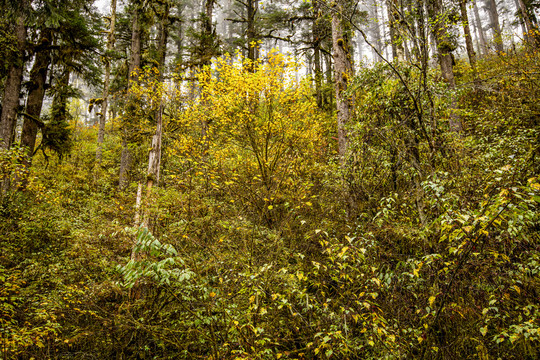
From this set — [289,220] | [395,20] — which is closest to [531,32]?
[395,20]

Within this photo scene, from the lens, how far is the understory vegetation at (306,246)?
291cm

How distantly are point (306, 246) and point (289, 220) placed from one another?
604 millimetres

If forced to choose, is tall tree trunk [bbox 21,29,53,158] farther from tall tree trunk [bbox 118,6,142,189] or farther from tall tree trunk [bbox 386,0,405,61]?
tall tree trunk [bbox 386,0,405,61]

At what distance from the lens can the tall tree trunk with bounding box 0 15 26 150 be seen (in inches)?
323

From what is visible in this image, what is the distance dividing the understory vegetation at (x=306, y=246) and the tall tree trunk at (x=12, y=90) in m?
2.46

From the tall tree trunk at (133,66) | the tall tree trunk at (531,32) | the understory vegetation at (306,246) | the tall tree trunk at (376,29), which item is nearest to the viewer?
the understory vegetation at (306,246)

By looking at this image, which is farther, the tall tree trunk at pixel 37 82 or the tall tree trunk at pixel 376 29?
the tall tree trunk at pixel 37 82

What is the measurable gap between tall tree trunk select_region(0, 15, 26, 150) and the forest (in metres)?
0.05

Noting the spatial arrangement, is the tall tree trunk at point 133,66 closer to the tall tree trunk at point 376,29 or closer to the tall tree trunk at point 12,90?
the tall tree trunk at point 12,90

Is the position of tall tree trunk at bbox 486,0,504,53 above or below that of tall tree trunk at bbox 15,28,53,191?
above

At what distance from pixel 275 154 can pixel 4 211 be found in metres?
6.80

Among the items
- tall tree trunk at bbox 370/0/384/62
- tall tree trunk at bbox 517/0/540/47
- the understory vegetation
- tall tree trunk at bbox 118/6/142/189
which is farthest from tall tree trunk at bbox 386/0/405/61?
tall tree trunk at bbox 118/6/142/189

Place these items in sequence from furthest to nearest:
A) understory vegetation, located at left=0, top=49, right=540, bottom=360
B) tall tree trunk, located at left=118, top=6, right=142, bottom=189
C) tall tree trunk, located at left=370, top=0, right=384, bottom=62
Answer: tall tree trunk, located at left=118, top=6, right=142, bottom=189
tall tree trunk, located at left=370, top=0, right=384, bottom=62
understory vegetation, located at left=0, top=49, right=540, bottom=360

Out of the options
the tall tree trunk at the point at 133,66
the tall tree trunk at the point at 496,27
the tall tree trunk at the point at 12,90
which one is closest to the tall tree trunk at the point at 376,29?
the tall tree trunk at the point at 496,27
